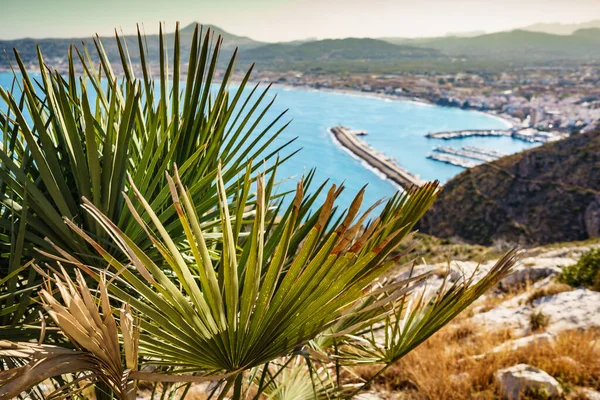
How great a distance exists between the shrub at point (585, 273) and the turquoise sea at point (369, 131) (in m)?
19.7

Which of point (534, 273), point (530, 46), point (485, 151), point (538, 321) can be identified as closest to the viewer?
point (538, 321)

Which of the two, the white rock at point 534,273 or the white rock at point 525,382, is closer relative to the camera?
the white rock at point 525,382

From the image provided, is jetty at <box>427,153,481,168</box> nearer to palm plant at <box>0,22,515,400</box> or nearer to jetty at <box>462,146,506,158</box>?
jetty at <box>462,146,506,158</box>

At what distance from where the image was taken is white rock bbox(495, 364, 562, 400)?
1.82 metres

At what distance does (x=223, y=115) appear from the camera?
108 cm

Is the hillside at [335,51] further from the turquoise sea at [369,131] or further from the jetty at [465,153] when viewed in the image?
the jetty at [465,153]

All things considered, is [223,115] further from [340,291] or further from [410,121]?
[410,121]

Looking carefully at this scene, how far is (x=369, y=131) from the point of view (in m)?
46.3

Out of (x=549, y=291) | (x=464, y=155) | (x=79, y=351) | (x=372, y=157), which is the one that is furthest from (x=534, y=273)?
(x=464, y=155)

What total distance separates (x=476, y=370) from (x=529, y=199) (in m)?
22.5

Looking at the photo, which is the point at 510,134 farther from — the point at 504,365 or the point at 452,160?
the point at 504,365

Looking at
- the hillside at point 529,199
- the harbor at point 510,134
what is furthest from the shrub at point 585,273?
the harbor at point 510,134

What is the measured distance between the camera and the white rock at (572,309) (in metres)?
3.02

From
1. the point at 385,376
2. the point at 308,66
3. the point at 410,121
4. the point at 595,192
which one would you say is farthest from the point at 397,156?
the point at 308,66
